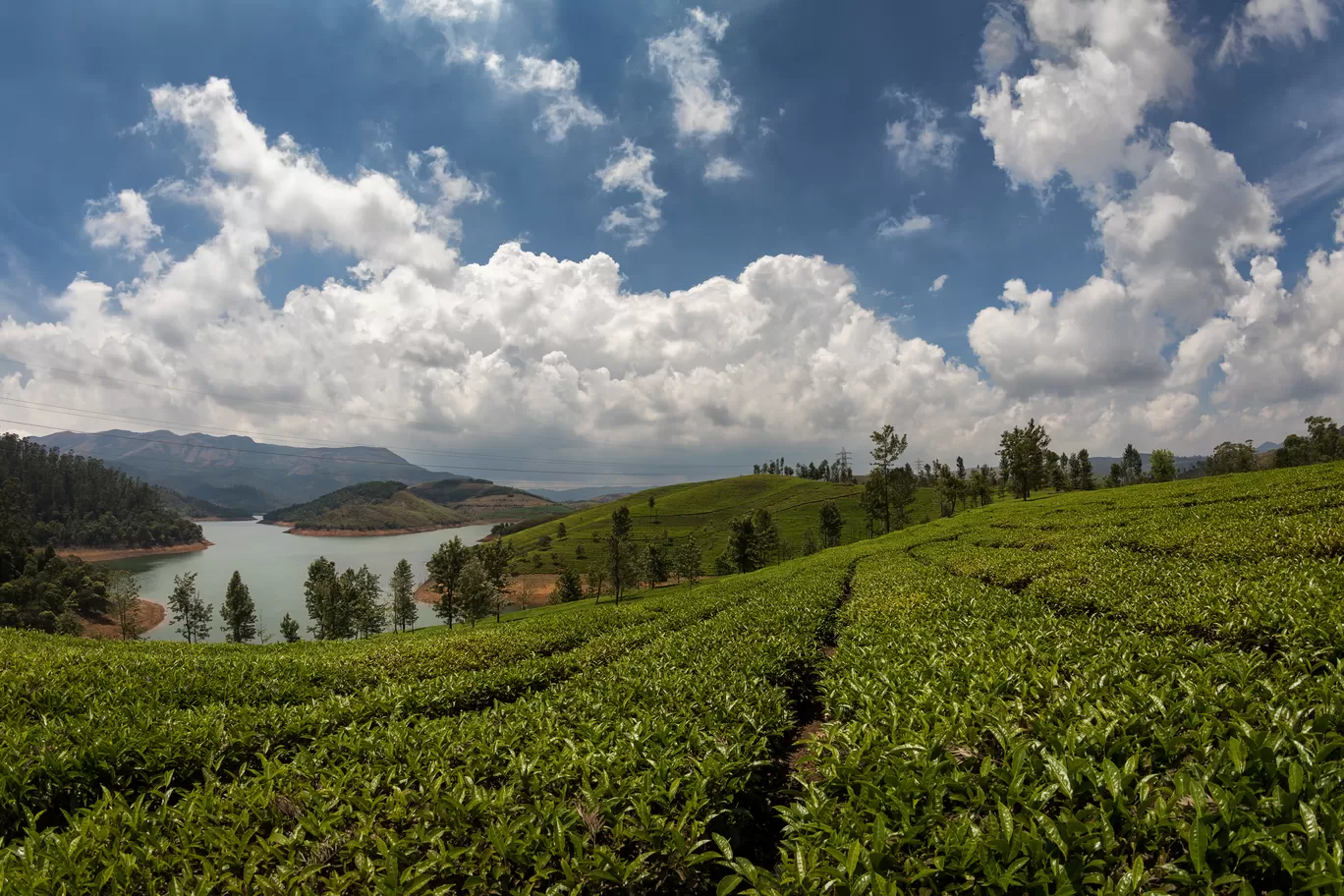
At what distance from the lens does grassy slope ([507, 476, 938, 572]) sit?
4779 inches

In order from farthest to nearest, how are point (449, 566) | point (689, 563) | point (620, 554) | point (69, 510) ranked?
point (69, 510), point (689, 563), point (620, 554), point (449, 566)

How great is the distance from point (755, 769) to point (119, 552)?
694ft

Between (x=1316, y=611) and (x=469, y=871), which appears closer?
(x=469, y=871)

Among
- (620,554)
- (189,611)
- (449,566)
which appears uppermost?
(449,566)

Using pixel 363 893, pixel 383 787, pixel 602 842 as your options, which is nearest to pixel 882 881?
pixel 602 842

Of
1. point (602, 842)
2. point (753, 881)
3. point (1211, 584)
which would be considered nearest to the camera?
point (753, 881)

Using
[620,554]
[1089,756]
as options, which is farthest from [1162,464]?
[1089,756]

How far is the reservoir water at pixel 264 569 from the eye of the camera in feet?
292

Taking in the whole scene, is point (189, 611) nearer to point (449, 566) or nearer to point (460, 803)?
point (449, 566)

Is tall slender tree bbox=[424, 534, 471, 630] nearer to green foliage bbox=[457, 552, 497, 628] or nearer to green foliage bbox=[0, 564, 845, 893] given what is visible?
green foliage bbox=[457, 552, 497, 628]

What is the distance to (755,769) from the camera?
5762 millimetres

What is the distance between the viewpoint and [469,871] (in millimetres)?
3707

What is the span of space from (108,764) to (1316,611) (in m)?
15.8

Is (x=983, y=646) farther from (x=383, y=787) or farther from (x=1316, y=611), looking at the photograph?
(x=383, y=787)
